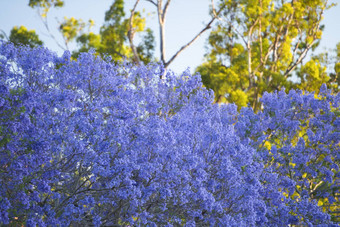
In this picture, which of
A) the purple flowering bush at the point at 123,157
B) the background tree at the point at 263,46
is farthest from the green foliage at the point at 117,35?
the purple flowering bush at the point at 123,157

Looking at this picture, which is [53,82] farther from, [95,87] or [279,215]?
[279,215]

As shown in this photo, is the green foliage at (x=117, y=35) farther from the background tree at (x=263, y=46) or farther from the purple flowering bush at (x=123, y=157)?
the purple flowering bush at (x=123, y=157)

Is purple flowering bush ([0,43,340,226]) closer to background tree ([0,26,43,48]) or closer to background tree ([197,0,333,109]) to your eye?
background tree ([197,0,333,109])

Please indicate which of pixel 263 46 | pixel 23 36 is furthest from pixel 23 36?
pixel 263 46

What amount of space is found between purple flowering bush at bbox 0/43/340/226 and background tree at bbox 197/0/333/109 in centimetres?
1248

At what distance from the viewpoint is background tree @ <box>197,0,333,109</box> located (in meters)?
23.8

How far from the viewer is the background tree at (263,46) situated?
78.2ft

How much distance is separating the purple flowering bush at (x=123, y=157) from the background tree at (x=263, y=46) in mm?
12479

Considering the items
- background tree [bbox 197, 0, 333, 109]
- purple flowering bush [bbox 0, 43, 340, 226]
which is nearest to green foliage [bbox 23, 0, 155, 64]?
background tree [bbox 197, 0, 333, 109]

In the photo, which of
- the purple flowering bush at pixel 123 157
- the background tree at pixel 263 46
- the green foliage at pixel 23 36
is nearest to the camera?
the purple flowering bush at pixel 123 157

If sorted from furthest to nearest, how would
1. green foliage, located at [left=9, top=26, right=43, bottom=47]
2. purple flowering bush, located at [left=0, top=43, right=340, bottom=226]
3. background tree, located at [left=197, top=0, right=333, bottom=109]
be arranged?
Result: green foliage, located at [left=9, top=26, right=43, bottom=47] < background tree, located at [left=197, top=0, right=333, bottom=109] < purple flowering bush, located at [left=0, top=43, right=340, bottom=226]

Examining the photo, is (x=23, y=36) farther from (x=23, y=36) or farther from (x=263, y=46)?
(x=263, y=46)

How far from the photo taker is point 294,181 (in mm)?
11156

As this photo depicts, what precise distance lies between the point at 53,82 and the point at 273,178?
522 cm
